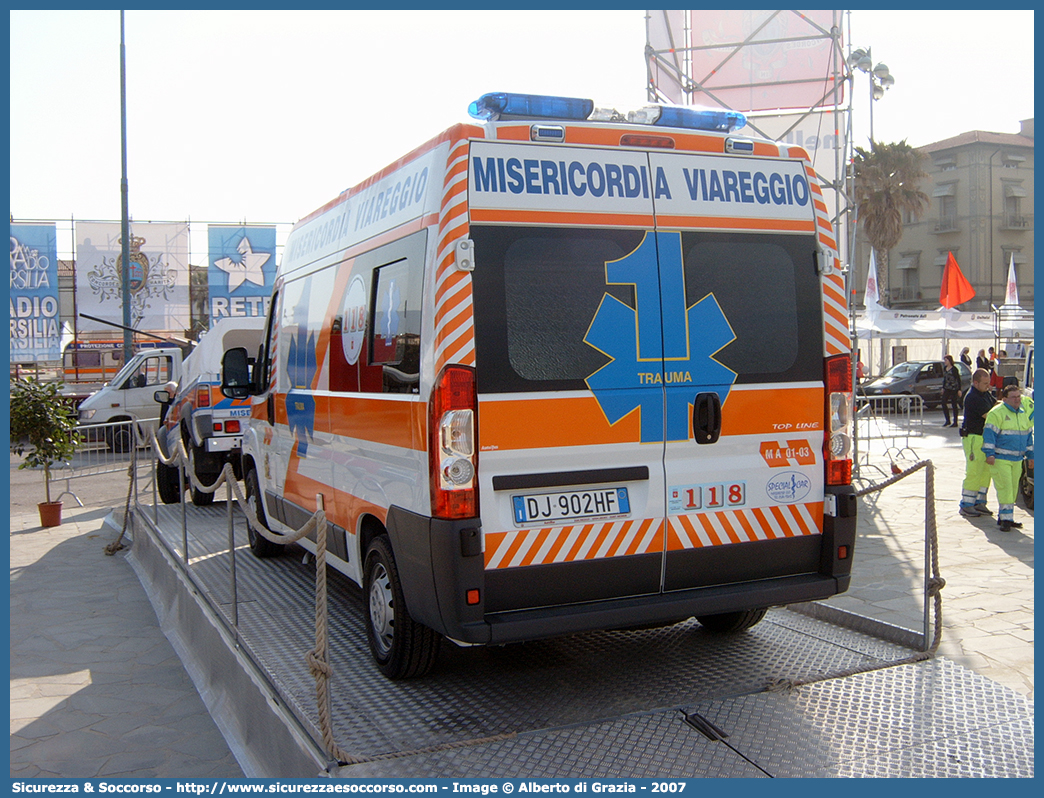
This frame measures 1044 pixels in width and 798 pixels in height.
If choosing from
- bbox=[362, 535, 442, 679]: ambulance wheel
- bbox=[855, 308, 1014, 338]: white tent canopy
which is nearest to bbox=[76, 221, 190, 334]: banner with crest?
bbox=[855, 308, 1014, 338]: white tent canopy

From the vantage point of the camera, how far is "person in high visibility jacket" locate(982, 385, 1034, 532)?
31.0 feet

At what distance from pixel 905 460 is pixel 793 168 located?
11629mm

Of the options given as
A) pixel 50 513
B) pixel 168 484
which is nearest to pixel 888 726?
pixel 168 484

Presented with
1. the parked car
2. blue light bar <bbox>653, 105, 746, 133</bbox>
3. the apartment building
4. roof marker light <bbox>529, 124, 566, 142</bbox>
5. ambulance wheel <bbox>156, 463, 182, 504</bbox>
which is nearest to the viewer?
roof marker light <bbox>529, 124, 566, 142</bbox>

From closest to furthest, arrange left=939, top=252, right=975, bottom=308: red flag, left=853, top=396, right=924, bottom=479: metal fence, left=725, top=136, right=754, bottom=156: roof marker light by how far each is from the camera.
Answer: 1. left=725, top=136, right=754, bottom=156: roof marker light
2. left=853, top=396, right=924, bottom=479: metal fence
3. left=939, top=252, right=975, bottom=308: red flag

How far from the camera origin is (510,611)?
13.7ft

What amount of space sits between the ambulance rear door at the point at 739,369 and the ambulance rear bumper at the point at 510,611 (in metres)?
0.10

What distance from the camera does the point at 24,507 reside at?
13.8 metres

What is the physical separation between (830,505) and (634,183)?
6.44 feet

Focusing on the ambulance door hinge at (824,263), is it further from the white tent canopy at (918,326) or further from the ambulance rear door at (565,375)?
the white tent canopy at (918,326)

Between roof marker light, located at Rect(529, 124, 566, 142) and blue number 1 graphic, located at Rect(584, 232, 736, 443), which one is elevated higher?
roof marker light, located at Rect(529, 124, 566, 142)

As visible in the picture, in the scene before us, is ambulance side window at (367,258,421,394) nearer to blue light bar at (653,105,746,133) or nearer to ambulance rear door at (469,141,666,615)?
ambulance rear door at (469,141,666,615)

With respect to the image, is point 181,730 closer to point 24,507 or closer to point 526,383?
point 526,383

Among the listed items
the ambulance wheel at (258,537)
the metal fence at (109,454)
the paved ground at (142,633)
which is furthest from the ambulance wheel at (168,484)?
the metal fence at (109,454)
